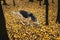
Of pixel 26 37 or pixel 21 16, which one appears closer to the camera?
pixel 26 37

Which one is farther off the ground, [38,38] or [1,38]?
[1,38]

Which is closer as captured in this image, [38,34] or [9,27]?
[38,34]

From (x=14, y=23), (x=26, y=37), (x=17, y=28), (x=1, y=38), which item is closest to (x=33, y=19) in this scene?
(x=14, y=23)

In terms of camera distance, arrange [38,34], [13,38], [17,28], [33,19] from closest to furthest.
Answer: [13,38] < [38,34] < [17,28] < [33,19]

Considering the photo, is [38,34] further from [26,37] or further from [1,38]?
[1,38]

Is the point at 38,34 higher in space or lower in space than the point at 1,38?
lower

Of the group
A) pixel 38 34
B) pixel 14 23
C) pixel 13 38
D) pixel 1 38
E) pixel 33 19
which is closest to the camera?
pixel 1 38

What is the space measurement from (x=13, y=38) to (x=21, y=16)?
6629mm

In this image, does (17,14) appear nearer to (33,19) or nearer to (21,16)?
(21,16)

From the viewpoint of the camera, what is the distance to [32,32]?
48.6ft

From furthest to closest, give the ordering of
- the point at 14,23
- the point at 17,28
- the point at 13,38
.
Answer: the point at 14,23 < the point at 17,28 < the point at 13,38

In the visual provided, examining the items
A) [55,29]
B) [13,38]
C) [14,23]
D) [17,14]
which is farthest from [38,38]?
[17,14]

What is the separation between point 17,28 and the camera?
15.6m

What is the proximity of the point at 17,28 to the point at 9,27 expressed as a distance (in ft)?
2.46
